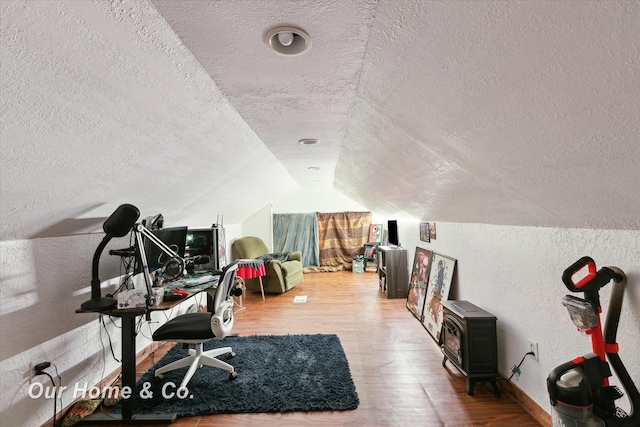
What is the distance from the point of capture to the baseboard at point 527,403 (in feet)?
6.16

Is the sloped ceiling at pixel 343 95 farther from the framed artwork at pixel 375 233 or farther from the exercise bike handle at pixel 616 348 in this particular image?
A: the framed artwork at pixel 375 233

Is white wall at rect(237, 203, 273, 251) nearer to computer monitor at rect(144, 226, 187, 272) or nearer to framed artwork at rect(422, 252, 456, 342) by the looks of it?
computer monitor at rect(144, 226, 187, 272)

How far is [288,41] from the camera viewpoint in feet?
3.87

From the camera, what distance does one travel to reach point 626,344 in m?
1.38

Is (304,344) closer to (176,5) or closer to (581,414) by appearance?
(581,414)

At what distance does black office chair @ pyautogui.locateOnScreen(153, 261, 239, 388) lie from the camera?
2305mm

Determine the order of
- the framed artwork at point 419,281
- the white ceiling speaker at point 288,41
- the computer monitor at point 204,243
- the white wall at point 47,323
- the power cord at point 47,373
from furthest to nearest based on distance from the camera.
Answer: the framed artwork at point 419,281, the computer monitor at point 204,243, the power cord at point 47,373, the white wall at point 47,323, the white ceiling speaker at point 288,41

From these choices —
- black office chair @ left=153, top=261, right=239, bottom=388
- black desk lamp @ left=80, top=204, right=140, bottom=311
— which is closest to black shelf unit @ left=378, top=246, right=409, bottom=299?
black office chair @ left=153, top=261, right=239, bottom=388

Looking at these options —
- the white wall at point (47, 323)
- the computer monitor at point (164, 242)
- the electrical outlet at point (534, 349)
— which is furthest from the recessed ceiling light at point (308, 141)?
the electrical outlet at point (534, 349)

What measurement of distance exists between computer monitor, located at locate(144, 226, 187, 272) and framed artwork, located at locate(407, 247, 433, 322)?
9.72 ft

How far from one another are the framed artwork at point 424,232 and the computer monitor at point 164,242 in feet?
→ 10.1

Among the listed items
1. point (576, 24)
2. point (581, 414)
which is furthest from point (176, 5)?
point (581, 414)

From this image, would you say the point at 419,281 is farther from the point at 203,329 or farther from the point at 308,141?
the point at 203,329

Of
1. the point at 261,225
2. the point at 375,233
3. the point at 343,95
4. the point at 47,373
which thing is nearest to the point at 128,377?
the point at 47,373
